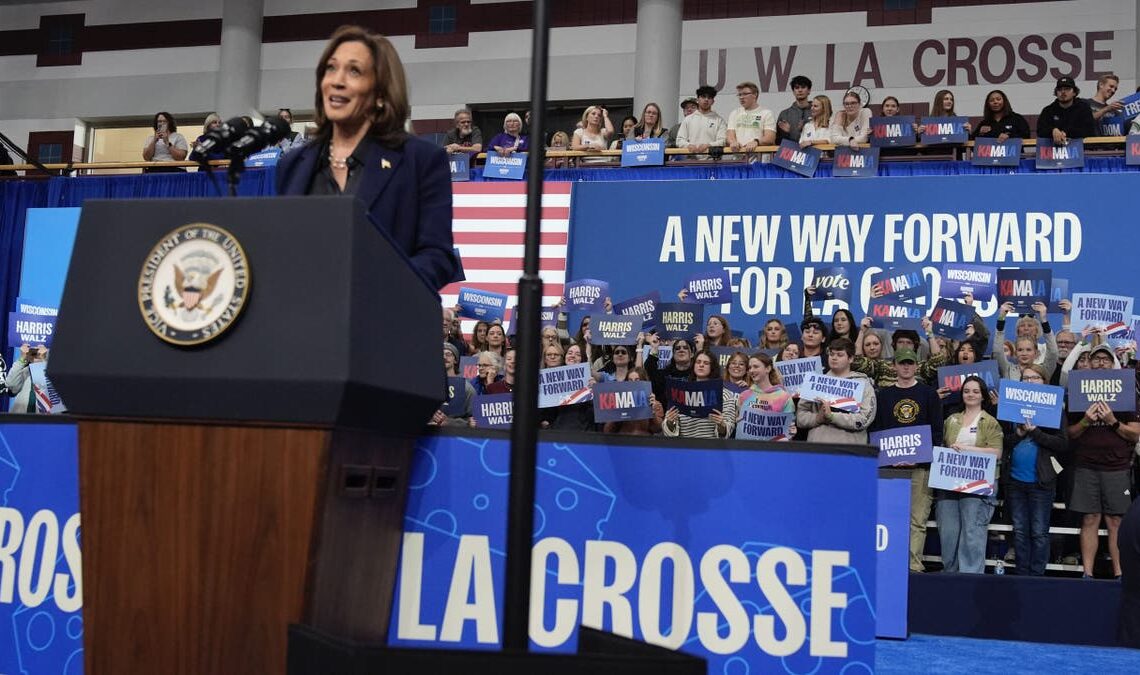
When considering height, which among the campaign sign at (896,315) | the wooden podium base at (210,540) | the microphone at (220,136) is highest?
the campaign sign at (896,315)

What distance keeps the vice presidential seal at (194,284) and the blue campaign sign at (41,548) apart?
65cm

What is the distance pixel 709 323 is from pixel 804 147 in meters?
3.13

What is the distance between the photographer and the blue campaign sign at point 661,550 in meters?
2.16

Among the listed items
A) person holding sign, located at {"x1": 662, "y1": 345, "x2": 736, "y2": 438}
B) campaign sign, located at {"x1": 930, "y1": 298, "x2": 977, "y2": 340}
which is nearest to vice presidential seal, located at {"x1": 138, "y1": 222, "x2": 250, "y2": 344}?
person holding sign, located at {"x1": 662, "y1": 345, "x2": 736, "y2": 438}

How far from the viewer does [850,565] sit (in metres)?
2.16

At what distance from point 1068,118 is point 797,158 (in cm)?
234

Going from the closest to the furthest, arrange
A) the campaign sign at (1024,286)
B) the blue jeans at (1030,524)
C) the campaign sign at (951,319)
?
the blue jeans at (1030,524)
the campaign sign at (951,319)
the campaign sign at (1024,286)

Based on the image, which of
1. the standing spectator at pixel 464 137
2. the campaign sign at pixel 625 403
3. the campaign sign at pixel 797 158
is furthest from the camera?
the standing spectator at pixel 464 137

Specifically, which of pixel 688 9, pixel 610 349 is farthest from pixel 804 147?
pixel 688 9

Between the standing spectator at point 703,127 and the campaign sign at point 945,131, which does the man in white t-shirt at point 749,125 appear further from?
the campaign sign at point 945,131

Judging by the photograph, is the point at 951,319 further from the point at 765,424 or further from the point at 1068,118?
the point at 1068,118

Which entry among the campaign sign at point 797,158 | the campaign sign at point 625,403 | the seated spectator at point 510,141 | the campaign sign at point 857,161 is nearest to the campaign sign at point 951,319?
the campaign sign at point 625,403

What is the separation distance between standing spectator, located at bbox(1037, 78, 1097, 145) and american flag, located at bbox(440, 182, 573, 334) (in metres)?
4.31

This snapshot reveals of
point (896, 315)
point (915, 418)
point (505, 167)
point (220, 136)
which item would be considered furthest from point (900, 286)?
point (220, 136)
